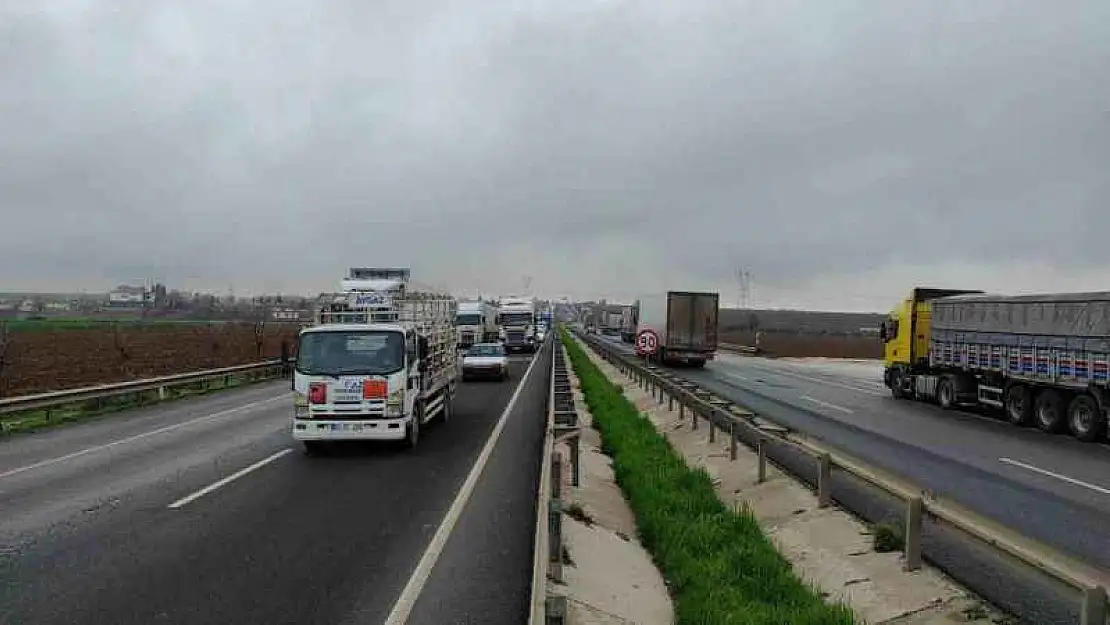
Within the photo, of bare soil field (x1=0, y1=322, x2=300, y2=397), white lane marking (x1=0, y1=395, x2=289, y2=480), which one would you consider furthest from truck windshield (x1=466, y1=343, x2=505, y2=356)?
bare soil field (x1=0, y1=322, x2=300, y2=397)

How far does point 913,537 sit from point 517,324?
190 feet

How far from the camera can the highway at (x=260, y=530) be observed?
6.83 metres

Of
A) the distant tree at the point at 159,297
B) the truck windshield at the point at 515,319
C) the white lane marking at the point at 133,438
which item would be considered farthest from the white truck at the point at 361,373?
the distant tree at the point at 159,297

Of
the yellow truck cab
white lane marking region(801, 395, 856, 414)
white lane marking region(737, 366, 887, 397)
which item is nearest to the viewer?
white lane marking region(801, 395, 856, 414)

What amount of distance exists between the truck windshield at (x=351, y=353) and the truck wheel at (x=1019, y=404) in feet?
48.1

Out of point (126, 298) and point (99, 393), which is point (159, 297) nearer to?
point (126, 298)

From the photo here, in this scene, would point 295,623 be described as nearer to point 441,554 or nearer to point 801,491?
point 441,554

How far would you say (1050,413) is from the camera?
19438mm

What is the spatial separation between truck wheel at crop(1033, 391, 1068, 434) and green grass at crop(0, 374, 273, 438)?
22414 millimetres

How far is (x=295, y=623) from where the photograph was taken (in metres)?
6.38

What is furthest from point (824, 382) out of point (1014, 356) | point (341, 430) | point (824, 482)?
point (824, 482)

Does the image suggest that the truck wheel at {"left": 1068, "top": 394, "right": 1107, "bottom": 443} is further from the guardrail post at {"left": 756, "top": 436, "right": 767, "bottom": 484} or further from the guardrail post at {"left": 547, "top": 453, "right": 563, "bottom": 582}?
the guardrail post at {"left": 547, "top": 453, "right": 563, "bottom": 582}

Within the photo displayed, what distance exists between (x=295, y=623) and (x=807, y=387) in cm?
2789

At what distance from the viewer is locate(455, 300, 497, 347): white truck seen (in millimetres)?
56344
